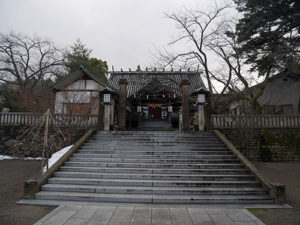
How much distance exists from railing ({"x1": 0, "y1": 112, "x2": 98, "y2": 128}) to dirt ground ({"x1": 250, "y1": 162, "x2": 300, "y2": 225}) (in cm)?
974

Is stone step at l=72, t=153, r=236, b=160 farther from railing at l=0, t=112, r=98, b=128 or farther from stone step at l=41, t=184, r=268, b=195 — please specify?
railing at l=0, t=112, r=98, b=128

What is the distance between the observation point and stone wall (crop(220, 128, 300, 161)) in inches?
407

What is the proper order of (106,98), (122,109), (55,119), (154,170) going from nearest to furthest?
(154,170) < (55,119) < (106,98) < (122,109)

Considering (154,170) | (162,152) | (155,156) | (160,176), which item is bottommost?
(160,176)

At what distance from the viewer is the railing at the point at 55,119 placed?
11.0 m

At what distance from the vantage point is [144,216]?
4.20 m

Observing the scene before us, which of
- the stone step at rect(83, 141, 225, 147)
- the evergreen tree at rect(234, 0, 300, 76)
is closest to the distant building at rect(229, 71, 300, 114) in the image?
the evergreen tree at rect(234, 0, 300, 76)

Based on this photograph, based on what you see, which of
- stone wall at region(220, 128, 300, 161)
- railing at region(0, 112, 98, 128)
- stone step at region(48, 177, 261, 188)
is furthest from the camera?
railing at region(0, 112, 98, 128)

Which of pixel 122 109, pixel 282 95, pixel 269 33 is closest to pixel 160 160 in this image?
pixel 122 109

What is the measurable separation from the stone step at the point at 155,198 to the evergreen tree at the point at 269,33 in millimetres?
10309

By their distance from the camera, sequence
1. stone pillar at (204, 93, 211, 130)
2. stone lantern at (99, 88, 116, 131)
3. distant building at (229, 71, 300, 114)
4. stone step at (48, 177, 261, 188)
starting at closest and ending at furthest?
stone step at (48, 177, 261, 188)
stone pillar at (204, 93, 211, 130)
stone lantern at (99, 88, 116, 131)
distant building at (229, 71, 300, 114)

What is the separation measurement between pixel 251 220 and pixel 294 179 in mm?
4885

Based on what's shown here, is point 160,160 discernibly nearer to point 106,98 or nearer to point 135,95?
point 106,98

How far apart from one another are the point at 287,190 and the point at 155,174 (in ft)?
15.9
